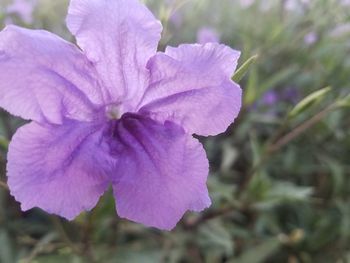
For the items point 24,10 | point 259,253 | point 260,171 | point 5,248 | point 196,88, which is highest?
point 196,88

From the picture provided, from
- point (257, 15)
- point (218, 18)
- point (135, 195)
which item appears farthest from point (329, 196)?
point (135, 195)

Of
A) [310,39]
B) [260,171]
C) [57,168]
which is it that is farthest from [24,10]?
[310,39]

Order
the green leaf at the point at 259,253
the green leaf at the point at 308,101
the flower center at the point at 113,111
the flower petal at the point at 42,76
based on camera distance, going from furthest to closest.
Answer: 1. the green leaf at the point at 259,253
2. the green leaf at the point at 308,101
3. the flower center at the point at 113,111
4. the flower petal at the point at 42,76

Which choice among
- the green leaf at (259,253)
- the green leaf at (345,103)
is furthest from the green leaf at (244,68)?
the green leaf at (259,253)

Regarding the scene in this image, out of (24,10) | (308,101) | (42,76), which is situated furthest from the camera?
(24,10)

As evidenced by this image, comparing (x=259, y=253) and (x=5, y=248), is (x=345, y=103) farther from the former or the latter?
(x=5, y=248)

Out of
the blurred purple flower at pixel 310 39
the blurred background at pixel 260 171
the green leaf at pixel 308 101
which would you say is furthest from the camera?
the blurred purple flower at pixel 310 39

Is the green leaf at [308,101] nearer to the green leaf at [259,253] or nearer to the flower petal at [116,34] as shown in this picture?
the flower petal at [116,34]
